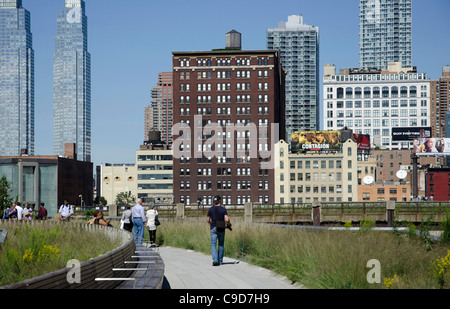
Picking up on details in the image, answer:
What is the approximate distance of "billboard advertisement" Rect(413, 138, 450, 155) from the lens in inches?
5733

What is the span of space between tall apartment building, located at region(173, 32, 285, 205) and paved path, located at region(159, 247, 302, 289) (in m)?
143

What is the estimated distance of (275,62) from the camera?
554 ft

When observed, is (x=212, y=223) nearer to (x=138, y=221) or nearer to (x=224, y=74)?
(x=138, y=221)

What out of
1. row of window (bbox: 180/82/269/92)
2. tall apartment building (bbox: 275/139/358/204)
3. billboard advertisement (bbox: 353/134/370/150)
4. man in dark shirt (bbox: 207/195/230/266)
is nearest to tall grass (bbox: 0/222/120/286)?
man in dark shirt (bbox: 207/195/230/266)

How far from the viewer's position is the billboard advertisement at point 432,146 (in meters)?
146

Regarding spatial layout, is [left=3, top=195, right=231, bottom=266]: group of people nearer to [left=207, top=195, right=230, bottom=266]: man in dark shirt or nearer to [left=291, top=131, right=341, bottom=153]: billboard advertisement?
[left=207, top=195, right=230, bottom=266]: man in dark shirt

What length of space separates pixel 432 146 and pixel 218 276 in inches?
5474

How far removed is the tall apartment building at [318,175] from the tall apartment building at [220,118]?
1061 cm

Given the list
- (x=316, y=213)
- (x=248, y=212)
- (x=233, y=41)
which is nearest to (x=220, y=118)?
(x=233, y=41)

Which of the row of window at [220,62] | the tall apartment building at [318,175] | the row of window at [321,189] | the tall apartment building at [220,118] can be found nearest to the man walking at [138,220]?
the tall apartment building at [318,175]

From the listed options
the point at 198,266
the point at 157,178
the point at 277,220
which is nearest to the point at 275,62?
the point at 157,178

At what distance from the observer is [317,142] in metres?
152
